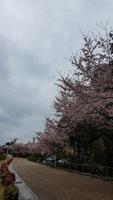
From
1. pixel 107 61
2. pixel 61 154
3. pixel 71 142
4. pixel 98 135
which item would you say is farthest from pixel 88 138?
pixel 61 154

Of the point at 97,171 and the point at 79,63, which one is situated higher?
the point at 79,63

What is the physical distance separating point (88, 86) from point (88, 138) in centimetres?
1783

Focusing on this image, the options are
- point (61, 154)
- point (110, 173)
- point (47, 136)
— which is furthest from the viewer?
point (61, 154)

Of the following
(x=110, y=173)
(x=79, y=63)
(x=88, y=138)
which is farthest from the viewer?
(x=88, y=138)

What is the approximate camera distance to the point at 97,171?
119 ft

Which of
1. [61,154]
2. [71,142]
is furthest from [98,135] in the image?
[61,154]

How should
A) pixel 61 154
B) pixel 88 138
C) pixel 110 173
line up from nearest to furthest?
pixel 110 173 < pixel 88 138 < pixel 61 154

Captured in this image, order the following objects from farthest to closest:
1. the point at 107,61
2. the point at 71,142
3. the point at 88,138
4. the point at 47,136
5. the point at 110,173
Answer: the point at 47,136 → the point at 71,142 → the point at 88,138 → the point at 110,173 → the point at 107,61

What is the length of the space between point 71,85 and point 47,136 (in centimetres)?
3266

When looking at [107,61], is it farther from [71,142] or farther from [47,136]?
[47,136]

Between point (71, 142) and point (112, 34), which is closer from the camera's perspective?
point (112, 34)

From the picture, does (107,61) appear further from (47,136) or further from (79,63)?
(47,136)

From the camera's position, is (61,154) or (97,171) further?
(61,154)

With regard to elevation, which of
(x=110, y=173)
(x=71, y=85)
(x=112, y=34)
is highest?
(x=112, y=34)
